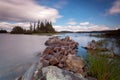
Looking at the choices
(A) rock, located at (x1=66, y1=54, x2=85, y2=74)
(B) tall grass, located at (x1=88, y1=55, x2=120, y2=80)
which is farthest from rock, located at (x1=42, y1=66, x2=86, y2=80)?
(A) rock, located at (x1=66, y1=54, x2=85, y2=74)

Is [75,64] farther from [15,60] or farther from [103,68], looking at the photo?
[15,60]

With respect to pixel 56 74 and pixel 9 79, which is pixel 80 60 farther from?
pixel 9 79

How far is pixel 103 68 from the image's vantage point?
15.8 feet

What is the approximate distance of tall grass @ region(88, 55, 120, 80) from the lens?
4.53m

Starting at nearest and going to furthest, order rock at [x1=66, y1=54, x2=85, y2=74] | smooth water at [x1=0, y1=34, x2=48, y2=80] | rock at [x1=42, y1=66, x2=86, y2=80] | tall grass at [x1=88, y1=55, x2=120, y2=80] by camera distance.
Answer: rock at [x1=42, y1=66, x2=86, y2=80] → tall grass at [x1=88, y1=55, x2=120, y2=80] → rock at [x1=66, y1=54, x2=85, y2=74] → smooth water at [x1=0, y1=34, x2=48, y2=80]

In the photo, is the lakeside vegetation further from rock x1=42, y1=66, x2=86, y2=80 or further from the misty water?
the misty water

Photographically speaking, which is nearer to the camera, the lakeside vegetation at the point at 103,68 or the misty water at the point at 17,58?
the lakeside vegetation at the point at 103,68

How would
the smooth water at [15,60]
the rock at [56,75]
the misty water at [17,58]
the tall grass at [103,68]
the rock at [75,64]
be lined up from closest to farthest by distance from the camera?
the rock at [56,75]
the tall grass at [103,68]
the rock at [75,64]
the smooth water at [15,60]
the misty water at [17,58]

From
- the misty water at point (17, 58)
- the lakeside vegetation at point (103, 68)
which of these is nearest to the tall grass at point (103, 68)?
the lakeside vegetation at point (103, 68)

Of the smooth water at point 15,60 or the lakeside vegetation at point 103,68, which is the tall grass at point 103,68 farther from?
the smooth water at point 15,60

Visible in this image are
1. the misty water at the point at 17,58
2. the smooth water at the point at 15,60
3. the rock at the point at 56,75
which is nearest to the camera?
the rock at the point at 56,75

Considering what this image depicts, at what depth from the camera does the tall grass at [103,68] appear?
178 inches

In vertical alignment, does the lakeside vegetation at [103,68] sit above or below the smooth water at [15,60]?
above

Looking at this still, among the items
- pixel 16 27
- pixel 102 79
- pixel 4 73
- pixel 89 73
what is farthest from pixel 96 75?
pixel 16 27
